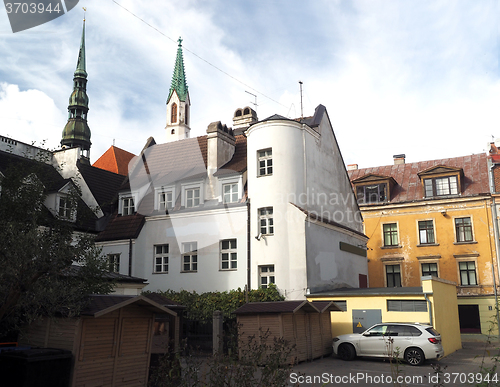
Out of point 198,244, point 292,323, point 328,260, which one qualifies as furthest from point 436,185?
point 292,323

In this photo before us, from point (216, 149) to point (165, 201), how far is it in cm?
438

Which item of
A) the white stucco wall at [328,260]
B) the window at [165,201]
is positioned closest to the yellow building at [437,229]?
the white stucco wall at [328,260]

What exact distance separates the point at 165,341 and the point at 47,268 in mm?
6367

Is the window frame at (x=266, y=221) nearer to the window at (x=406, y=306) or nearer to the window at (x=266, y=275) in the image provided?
the window at (x=266, y=275)

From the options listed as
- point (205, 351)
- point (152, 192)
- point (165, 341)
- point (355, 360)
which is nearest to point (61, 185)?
point (152, 192)

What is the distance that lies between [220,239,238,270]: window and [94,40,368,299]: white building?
0.18 feet

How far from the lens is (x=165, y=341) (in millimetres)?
15938

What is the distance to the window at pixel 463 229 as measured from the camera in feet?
111

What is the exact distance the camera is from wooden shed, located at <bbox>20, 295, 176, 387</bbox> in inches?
457

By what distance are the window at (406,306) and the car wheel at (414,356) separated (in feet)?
12.1

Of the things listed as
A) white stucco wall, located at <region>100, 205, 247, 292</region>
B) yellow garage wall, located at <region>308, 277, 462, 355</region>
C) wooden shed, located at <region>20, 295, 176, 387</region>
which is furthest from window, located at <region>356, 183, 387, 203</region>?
wooden shed, located at <region>20, 295, 176, 387</region>

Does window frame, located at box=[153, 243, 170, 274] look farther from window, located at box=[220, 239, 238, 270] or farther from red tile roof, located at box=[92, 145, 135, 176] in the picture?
red tile roof, located at box=[92, 145, 135, 176]

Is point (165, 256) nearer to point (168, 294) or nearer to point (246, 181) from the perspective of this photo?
point (168, 294)

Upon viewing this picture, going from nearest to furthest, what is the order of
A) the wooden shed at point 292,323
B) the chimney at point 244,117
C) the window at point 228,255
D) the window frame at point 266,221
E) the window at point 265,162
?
the wooden shed at point 292,323 → the window frame at point 266,221 → the window at point 228,255 → the window at point 265,162 → the chimney at point 244,117
